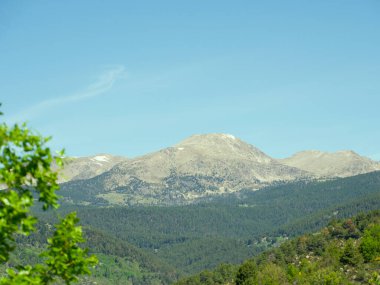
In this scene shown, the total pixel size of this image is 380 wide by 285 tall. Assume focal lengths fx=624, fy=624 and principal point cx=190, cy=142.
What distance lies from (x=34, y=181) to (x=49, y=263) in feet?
10.3

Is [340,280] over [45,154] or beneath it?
beneath

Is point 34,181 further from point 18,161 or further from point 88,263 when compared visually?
point 88,263

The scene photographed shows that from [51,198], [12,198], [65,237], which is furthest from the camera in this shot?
[65,237]

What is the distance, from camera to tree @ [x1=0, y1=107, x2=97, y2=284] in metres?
20.7

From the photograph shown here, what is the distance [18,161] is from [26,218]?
6.79 ft

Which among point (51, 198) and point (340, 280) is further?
point (340, 280)

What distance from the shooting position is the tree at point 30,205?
2066 centimetres

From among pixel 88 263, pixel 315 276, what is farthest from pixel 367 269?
pixel 88 263

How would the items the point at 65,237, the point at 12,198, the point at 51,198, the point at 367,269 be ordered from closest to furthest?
the point at 12,198
the point at 51,198
the point at 65,237
the point at 367,269

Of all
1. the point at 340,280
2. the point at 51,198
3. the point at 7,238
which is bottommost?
the point at 340,280

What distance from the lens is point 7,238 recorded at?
22.0 meters

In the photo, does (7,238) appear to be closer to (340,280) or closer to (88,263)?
(88,263)

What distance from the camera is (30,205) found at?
69.2ft

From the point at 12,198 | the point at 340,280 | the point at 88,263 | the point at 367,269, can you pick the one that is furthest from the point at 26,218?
the point at 367,269
